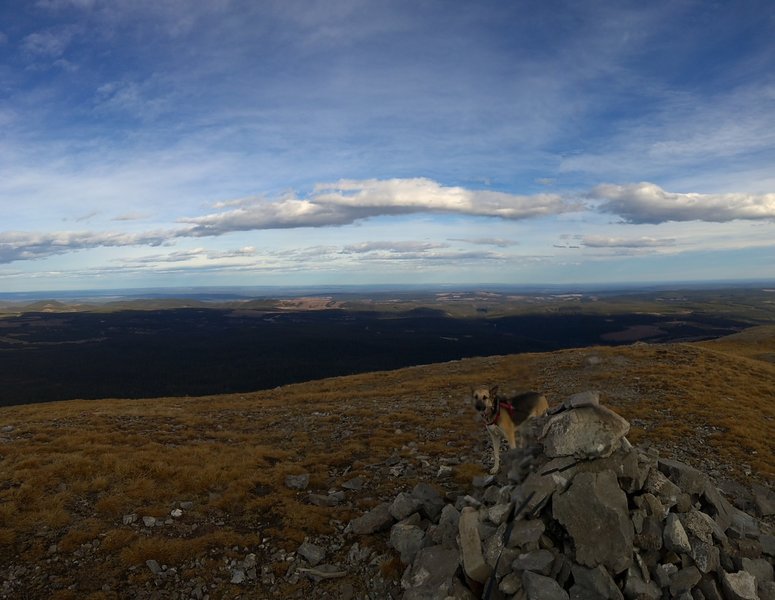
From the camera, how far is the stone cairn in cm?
876

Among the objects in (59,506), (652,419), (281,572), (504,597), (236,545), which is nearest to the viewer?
(504,597)

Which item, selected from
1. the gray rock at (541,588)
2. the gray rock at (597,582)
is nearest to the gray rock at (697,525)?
the gray rock at (597,582)

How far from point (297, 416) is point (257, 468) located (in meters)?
11.0

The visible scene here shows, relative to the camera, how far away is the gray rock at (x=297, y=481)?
51.0ft

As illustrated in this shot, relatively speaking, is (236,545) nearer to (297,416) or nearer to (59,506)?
(59,506)

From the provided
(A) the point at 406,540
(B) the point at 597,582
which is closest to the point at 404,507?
(A) the point at 406,540

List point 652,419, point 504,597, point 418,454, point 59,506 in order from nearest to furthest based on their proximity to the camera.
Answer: point 504,597 → point 59,506 → point 418,454 → point 652,419

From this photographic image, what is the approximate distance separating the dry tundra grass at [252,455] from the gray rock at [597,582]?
440 cm

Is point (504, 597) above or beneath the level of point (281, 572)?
above

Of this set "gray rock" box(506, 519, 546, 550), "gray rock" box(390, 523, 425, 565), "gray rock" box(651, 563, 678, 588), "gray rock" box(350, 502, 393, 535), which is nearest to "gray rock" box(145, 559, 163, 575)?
"gray rock" box(350, 502, 393, 535)

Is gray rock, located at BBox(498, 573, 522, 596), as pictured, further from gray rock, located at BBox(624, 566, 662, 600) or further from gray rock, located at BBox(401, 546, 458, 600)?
gray rock, located at BBox(624, 566, 662, 600)

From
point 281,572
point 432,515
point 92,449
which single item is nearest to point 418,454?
point 432,515

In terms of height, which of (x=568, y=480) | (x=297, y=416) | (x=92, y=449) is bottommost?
(x=297, y=416)

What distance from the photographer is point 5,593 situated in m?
9.78
